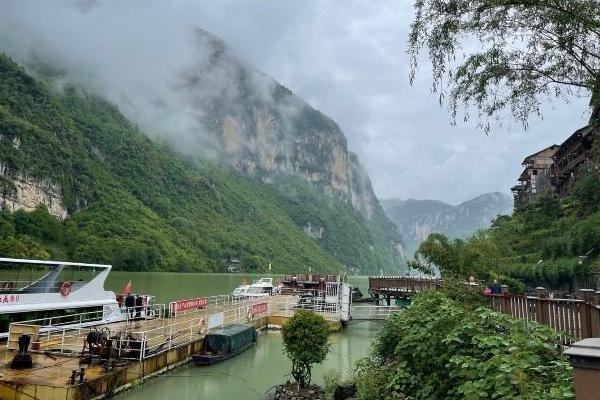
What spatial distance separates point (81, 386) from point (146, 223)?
132533mm

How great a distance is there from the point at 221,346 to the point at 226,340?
37cm

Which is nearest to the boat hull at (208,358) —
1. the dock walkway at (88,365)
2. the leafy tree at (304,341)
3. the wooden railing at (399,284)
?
the dock walkway at (88,365)

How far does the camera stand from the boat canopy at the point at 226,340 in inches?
837

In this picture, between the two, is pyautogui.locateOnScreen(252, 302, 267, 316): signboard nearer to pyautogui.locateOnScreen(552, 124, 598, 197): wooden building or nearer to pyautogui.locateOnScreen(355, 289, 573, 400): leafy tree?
pyautogui.locateOnScreen(355, 289, 573, 400): leafy tree

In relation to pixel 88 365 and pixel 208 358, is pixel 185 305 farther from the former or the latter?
pixel 88 365

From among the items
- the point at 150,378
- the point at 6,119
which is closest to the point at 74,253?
the point at 6,119

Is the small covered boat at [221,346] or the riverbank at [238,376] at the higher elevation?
the small covered boat at [221,346]

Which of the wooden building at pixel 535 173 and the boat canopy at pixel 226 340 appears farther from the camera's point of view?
the wooden building at pixel 535 173

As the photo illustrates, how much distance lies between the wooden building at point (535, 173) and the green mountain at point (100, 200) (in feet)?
271

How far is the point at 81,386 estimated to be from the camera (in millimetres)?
13070

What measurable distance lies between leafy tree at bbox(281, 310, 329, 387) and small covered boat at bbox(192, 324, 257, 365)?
6.29 m

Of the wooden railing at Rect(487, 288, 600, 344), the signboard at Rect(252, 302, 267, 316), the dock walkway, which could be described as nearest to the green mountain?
the signboard at Rect(252, 302, 267, 316)

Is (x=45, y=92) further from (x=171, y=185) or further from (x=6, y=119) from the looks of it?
(x=171, y=185)

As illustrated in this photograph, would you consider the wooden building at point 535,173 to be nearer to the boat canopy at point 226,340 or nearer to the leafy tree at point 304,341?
the boat canopy at point 226,340
